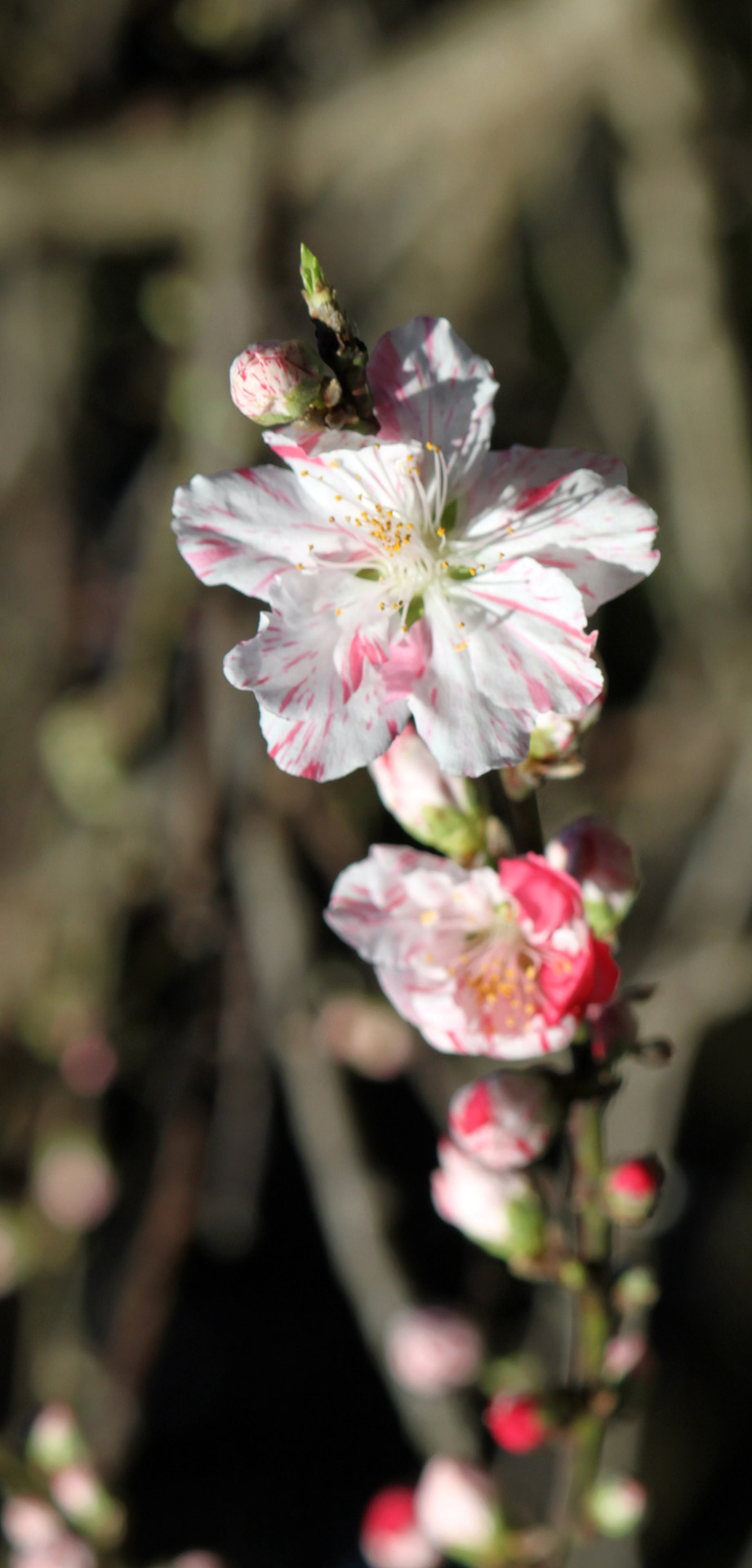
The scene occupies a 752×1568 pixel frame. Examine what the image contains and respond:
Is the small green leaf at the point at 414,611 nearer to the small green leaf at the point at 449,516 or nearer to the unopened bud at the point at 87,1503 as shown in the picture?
the small green leaf at the point at 449,516

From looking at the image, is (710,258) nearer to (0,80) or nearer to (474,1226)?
(0,80)

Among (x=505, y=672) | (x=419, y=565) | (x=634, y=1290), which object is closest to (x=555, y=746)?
(x=505, y=672)

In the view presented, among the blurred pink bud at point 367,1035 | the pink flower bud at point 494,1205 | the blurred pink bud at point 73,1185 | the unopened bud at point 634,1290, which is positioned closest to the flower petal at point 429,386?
the pink flower bud at point 494,1205

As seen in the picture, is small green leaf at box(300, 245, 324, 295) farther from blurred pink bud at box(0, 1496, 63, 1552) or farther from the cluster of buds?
blurred pink bud at box(0, 1496, 63, 1552)

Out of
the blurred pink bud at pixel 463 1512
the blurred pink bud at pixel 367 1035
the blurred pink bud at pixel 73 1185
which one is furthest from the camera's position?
the blurred pink bud at pixel 367 1035

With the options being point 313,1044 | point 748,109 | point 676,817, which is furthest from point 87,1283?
point 748,109

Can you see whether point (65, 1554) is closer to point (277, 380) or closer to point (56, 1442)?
point (56, 1442)

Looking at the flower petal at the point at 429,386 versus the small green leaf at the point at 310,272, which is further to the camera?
the flower petal at the point at 429,386
